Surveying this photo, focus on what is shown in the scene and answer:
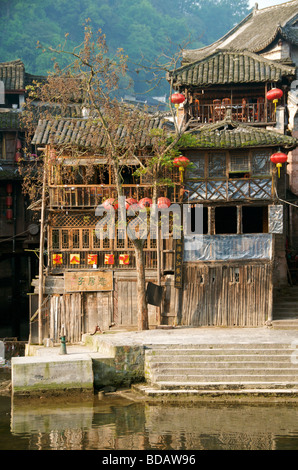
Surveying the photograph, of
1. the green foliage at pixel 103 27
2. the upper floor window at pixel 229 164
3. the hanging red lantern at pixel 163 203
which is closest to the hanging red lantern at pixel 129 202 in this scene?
the hanging red lantern at pixel 163 203

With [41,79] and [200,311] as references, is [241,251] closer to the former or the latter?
[200,311]

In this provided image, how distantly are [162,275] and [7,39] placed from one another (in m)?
37.1

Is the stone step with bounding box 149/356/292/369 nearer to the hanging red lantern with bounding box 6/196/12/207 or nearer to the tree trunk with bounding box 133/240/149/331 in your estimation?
the tree trunk with bounding box 133/240/149/331

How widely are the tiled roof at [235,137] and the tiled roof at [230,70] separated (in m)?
3.16

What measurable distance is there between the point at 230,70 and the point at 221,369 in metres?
15.3

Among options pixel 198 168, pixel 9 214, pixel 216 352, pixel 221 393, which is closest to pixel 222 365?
pixel 216 352

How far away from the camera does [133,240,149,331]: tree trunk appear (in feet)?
82.3

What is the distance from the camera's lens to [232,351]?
21.2 metres

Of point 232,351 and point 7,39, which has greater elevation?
point 7,39

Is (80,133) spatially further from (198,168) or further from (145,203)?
(198,168)

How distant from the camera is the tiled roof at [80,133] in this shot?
27062 mm

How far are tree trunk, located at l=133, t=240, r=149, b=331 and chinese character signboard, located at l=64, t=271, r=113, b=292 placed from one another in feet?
7.25

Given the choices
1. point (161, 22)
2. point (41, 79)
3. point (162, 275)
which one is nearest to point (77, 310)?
point (162, 275)
